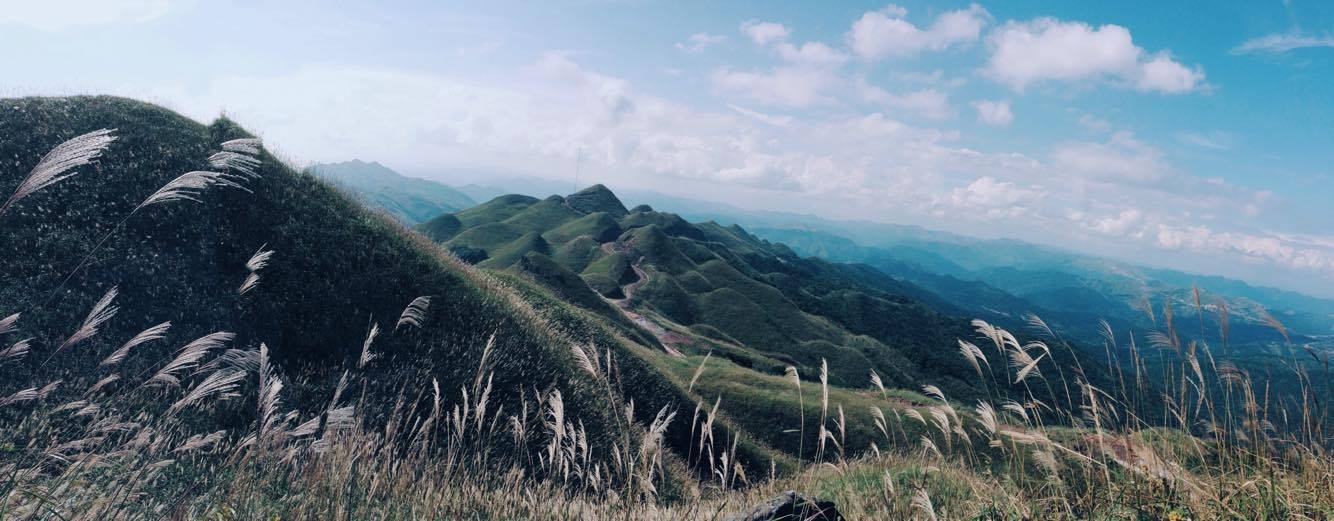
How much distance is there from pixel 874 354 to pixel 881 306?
249 ft

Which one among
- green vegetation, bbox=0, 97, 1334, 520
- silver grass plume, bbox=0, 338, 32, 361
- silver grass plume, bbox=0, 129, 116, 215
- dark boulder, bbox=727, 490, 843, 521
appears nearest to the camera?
silver grass plume, bbox=0, 129, 116, 215

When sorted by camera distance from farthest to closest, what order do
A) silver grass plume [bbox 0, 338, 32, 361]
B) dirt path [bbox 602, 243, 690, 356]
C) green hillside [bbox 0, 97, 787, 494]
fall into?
dirt path [bbox 602, 243, 690, 356] → green hillside [bbox 0, 97, 787, 494] → silver grass plume [bbox 0, 338, 32, 361]

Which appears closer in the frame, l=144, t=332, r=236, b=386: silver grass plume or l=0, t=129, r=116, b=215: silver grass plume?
l=0, t=129, r=116, b=215: silver grass plume

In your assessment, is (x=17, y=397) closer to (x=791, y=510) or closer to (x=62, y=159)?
(x=62, y=159)

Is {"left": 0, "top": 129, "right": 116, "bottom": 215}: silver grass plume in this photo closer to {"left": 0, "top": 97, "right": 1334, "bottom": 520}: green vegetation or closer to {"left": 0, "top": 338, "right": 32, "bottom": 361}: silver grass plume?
{"left": 0, "top": 97, "right": 1334, "bottom": 520}: green vegetation

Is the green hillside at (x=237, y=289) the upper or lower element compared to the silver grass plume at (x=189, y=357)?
lower

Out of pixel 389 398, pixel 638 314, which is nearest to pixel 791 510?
pixel 389 398

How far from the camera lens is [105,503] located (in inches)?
152

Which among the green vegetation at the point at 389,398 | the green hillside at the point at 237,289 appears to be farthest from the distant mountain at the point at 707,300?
the green vegetation at the point at 389,398

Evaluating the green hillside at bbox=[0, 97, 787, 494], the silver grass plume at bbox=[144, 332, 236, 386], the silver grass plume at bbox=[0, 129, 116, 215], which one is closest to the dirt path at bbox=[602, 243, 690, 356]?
the green hillside at bbox=[0, 97, 787, 494]

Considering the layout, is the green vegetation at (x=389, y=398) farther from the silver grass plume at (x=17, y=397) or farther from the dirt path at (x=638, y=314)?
the dirt path at (x=638, y=314)

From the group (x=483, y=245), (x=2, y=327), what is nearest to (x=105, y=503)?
(x=2, y=327)

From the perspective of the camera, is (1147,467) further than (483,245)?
No

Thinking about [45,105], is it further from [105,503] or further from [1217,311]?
[1217,311]
